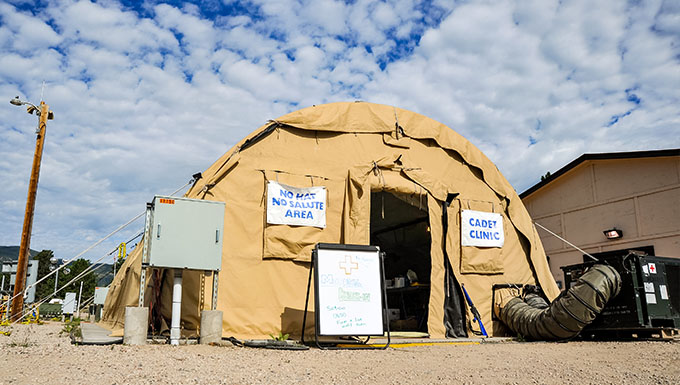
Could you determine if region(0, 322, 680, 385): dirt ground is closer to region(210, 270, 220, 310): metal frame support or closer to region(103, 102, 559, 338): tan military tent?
region(210, 270, 220, 310): metal frame support

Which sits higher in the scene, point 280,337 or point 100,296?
point 100,296

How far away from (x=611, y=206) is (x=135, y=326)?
1043 cm

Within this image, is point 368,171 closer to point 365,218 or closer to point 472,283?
point 365,218

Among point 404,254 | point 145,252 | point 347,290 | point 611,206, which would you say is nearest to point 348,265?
point 347,290

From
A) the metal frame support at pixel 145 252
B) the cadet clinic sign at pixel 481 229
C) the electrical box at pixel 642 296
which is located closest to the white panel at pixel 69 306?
the metal frame support at pixel 145 252

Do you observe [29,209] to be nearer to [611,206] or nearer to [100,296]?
[100,296]

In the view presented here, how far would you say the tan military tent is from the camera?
6664 millimetres

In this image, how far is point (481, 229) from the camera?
833 cm

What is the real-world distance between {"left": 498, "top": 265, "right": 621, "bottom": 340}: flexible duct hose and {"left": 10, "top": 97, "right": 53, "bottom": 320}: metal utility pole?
10.4m

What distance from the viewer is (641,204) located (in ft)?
35.8

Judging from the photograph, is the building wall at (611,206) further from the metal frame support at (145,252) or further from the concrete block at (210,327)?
the metal frame support at (145,252)

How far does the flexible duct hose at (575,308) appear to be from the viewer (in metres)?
6.61

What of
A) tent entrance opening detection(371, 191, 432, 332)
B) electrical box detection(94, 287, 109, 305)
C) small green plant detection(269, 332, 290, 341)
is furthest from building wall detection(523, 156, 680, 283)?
electrical box detection(94, 287, 109, 305)

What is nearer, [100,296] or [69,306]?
[100,296]
